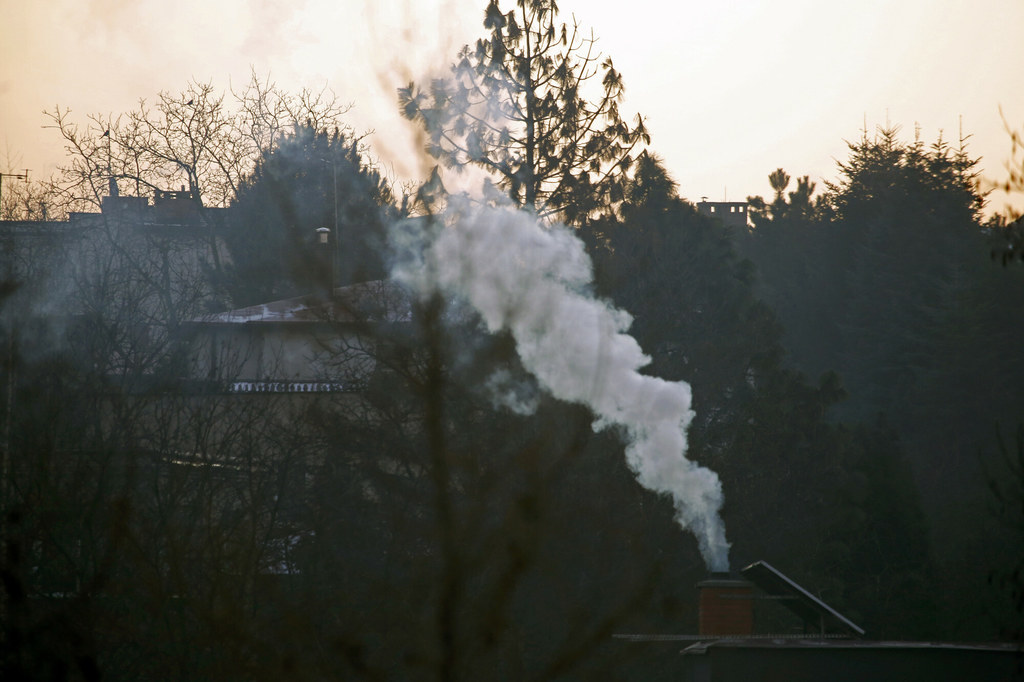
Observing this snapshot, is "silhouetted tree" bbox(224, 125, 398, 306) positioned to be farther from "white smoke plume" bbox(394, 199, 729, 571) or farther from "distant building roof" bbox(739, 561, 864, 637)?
"distant building roof" bbox(739, 561, 864, 637)

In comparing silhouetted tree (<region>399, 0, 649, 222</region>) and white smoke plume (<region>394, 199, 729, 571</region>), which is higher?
silhouetted tree (<region>399, 0, 649, 222</region>)

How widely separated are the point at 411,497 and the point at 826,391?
20936 mm

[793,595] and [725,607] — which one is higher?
[793,595]

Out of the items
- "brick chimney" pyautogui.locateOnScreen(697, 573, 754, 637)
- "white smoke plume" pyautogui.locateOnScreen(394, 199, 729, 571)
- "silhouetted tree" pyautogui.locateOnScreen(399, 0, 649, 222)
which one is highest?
"silhouetted tree" pyautogui.locateOnScreen(399, 0, 649, 222)

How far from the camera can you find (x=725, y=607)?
15.0 meters

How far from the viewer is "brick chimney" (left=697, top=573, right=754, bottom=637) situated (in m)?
14.9

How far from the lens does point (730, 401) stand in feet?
80.1

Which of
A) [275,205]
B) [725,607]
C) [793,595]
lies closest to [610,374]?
[725,607]

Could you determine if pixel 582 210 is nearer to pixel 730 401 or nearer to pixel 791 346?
pixel 730 401

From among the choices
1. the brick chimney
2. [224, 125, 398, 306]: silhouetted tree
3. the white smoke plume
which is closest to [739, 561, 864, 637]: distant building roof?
the brick chimney

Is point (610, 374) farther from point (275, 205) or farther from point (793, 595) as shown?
point (275, 205)

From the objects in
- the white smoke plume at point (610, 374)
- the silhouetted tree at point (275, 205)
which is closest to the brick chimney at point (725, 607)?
the white smoke plume at point (610, 374)

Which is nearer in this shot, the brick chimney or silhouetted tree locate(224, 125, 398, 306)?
the brick chimney

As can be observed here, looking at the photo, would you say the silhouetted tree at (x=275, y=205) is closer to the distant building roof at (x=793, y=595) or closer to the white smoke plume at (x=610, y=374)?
the white smoke plume at (x=610, y=374)
